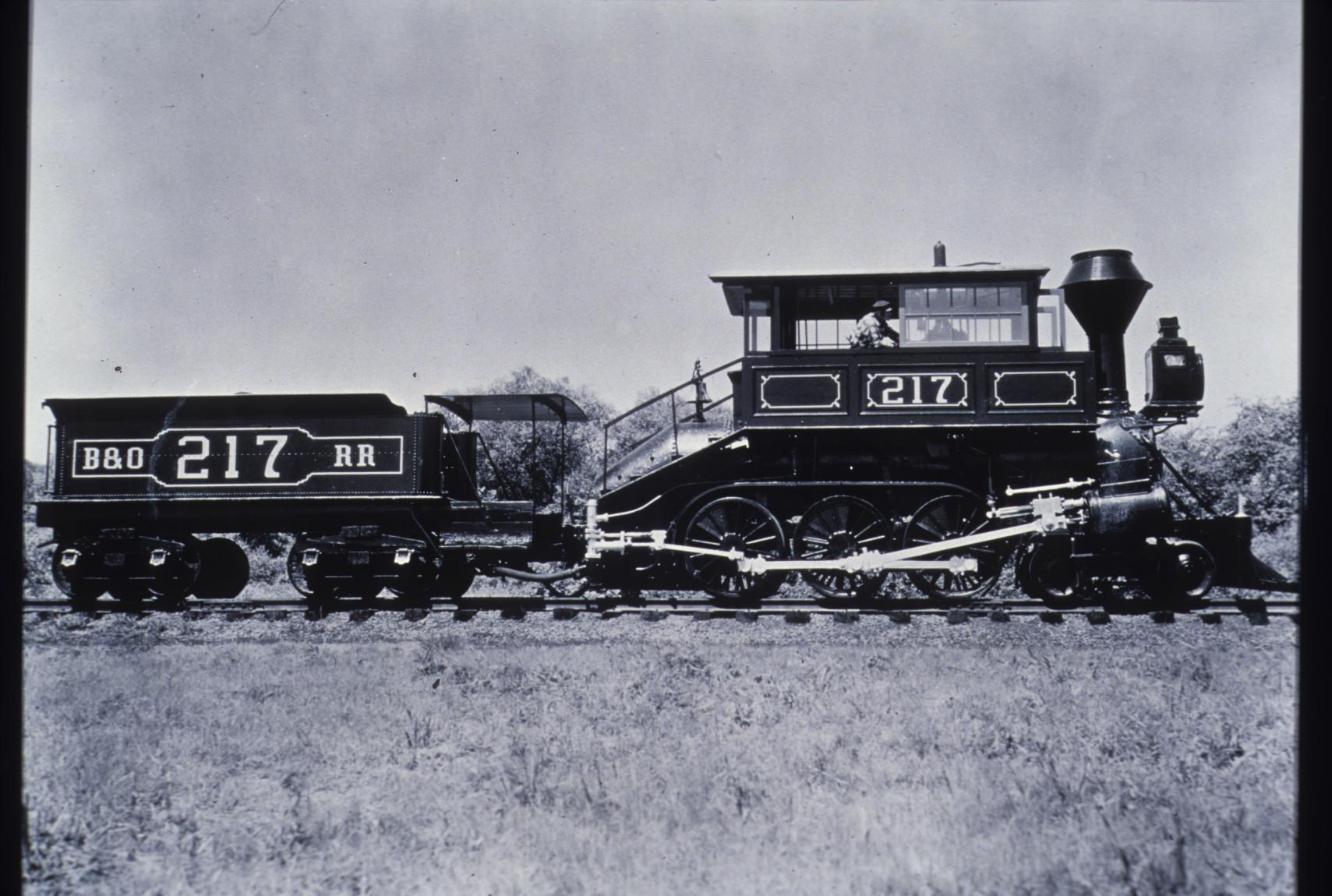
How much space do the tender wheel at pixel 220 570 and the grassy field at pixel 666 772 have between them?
404 centimetres

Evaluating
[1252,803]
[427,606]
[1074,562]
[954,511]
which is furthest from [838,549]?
[1252,803]

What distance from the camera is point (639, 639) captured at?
25.7 ft

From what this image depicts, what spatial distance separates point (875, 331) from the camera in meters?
10.2

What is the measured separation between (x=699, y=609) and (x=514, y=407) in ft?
10.6

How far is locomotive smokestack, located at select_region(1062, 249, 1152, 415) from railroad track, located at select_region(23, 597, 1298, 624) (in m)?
2.10

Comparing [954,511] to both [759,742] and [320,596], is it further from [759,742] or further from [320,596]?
[320,596]

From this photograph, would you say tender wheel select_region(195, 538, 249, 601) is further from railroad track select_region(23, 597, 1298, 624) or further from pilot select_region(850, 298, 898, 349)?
pilot select_region(850, 298, 898, 349)

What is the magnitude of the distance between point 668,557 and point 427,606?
8.56 feet

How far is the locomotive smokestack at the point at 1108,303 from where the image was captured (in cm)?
966

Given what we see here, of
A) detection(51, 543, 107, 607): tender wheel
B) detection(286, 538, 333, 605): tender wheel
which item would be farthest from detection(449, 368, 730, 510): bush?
detection(51, 543, 107, 607): tender wheel

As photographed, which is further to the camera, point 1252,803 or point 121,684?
point 121,684

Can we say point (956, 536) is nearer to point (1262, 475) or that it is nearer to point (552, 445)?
point (1262, 475)

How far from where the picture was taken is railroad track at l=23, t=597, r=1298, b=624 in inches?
347

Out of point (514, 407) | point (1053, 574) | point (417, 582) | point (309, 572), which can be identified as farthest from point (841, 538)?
point (309, 572)
